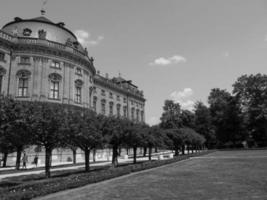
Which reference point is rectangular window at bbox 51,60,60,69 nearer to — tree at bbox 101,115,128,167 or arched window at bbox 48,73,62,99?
arched window at bbox 48,73,62,99

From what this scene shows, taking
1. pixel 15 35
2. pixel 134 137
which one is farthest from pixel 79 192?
pixel 15 35

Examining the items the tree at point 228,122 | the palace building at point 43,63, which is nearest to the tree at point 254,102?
the tree at point 228,122

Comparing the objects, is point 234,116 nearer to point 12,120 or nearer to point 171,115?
point 171,115

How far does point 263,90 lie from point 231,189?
216ft

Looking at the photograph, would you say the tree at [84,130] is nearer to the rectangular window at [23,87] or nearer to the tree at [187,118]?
the rectangular window at [23,87]

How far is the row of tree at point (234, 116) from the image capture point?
70.3m

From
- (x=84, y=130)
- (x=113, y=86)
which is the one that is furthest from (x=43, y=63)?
(x=84, y=130)

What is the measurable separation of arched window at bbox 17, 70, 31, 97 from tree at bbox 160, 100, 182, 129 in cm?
5491

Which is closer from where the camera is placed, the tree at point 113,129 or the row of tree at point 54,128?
the row of tree at point 54,128

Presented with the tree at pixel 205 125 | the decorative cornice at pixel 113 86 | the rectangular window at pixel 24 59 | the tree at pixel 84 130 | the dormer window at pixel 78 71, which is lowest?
the tree at pixel 84 130

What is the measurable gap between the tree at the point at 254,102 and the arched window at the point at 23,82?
5653cm

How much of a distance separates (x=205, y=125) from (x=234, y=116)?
36.1ft

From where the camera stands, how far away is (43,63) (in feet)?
133

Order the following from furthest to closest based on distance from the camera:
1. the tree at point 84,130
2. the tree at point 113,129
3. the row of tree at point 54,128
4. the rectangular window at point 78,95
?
the rectangular window at point 78,95 < the tree at point 113,129 < the tree at point 84,130 < the row of tree at point 54,128
